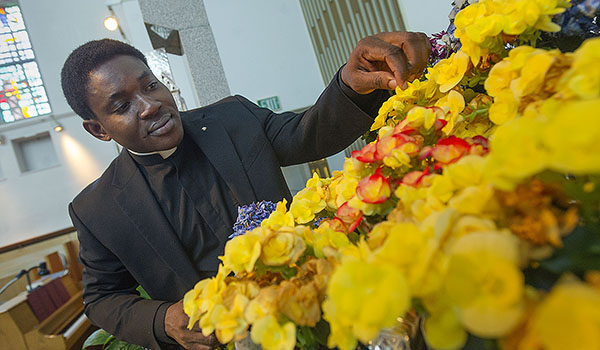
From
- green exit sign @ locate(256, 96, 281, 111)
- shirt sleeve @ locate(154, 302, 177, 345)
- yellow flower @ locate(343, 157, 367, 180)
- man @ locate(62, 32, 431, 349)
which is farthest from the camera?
green exit sign @ locate(256, 96, 281, 111)

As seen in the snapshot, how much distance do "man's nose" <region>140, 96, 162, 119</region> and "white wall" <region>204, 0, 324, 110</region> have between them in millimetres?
3081

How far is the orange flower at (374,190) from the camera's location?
32 cm

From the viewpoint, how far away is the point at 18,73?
439 inches

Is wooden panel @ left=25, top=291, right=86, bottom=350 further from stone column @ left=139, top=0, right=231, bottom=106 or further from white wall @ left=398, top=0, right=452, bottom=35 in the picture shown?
white wall @ left=398, top=0, right=452, bottom=35

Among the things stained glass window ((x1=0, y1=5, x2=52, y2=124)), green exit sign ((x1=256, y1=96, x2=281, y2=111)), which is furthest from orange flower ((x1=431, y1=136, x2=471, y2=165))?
stained glass window ((x1=0, y1=5, x2=52, y2=124))

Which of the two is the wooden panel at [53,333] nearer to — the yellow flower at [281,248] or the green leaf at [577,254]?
the yellow flower at [281,248]

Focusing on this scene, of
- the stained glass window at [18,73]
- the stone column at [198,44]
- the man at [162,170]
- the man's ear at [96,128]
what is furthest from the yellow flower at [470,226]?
the stained glass window at [18,73]

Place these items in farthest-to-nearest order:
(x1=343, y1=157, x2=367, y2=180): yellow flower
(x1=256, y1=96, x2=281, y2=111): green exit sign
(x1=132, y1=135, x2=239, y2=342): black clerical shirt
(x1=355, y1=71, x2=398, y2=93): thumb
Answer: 1. (x1=256, y1=96, x2=281, y2=111): green exit sign
2. (x1=132, y1=135, x2=239, y2=342): black clerical shirt
3. (x1=355, y1=71, x2=398, y2=93): thumb
4. (x1=343, y1=157, x2=367, y2=180): yellow flower

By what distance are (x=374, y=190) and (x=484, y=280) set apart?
16 cm

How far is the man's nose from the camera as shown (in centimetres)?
107

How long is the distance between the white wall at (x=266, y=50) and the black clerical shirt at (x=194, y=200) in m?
2.91

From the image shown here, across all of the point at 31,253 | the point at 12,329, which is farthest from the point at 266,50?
the point at 31,253

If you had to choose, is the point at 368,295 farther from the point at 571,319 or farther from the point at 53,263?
the point at 53,263

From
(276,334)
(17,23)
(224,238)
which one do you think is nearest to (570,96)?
(276,334)
